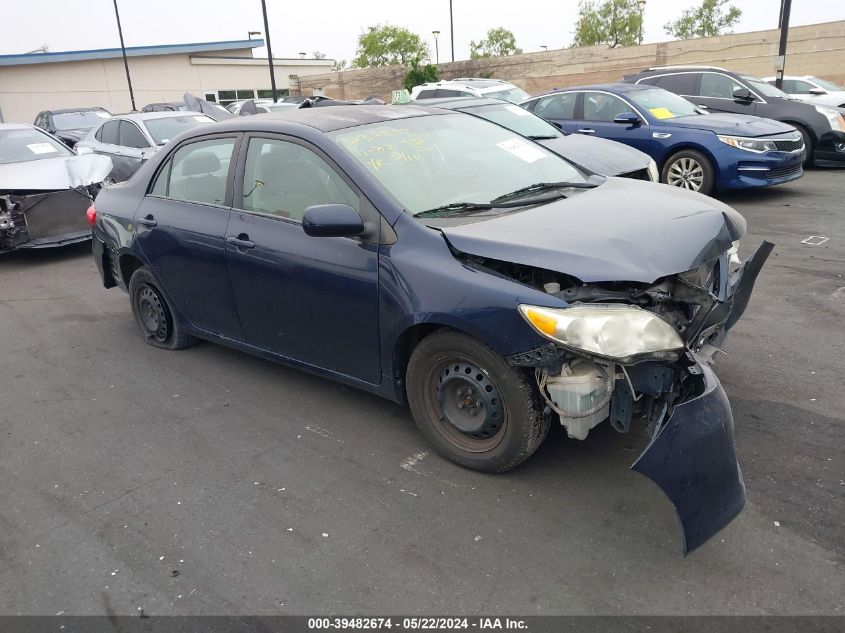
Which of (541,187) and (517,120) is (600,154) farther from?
(541,187)

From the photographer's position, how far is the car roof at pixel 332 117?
13.9 ft

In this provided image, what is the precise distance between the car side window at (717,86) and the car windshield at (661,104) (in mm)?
2170

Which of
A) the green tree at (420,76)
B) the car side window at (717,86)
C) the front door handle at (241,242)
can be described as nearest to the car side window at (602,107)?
the car side window at (717,86)

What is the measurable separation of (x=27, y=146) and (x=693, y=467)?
9.91 metres

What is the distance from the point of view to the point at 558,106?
1140 cm

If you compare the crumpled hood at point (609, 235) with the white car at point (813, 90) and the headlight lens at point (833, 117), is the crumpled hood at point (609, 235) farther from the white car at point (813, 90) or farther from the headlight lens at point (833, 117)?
the white car at point (813, 90)

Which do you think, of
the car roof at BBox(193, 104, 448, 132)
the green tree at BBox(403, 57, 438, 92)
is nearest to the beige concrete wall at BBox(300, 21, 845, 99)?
the green tree at BBox(403, 57, 438, 92)

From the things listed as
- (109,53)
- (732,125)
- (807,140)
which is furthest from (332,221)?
(109,53)

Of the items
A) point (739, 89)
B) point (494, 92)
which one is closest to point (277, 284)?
point (739, 89)

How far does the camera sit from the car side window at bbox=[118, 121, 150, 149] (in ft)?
38.9

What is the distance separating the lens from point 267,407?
4469mm

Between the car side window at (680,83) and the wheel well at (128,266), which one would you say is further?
the car side window at (680,83)

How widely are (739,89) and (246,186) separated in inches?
421

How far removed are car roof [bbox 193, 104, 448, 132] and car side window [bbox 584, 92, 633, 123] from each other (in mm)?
6685
